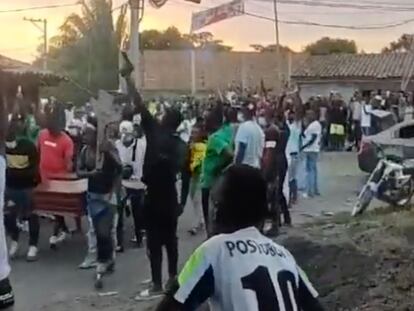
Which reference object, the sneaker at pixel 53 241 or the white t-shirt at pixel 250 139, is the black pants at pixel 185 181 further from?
the sneaker at pixel 53 241

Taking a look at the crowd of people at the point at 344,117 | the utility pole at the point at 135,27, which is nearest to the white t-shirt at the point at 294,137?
the utility pole at the point at 135,27

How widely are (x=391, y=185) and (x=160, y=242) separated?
526 centimetres

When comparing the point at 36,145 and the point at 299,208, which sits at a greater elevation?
the point at 36,145

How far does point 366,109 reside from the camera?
29.2m

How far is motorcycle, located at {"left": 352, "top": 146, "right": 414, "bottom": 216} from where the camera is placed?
44.8 ft

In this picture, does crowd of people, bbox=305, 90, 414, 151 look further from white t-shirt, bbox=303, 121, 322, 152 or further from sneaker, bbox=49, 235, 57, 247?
sneaker, bbox=49, 235, 57, 247

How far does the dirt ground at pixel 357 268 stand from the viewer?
7641mm

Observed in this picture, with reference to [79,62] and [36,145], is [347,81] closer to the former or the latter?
[79,62]

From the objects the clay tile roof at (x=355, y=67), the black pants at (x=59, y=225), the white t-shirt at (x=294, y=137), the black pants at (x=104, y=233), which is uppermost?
the clay tile roof at (x=355, y=67)

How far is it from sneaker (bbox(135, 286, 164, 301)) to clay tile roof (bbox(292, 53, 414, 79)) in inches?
1690

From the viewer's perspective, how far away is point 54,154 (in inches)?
474

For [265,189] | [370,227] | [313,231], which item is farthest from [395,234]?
[265,189]

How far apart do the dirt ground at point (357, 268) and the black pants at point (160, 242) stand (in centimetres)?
37

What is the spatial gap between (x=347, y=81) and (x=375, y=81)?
5.48 ft
